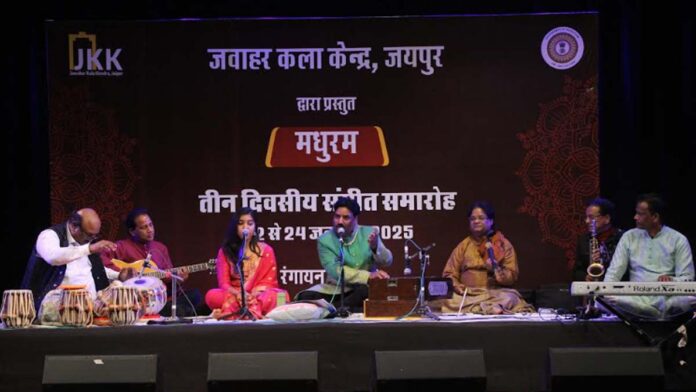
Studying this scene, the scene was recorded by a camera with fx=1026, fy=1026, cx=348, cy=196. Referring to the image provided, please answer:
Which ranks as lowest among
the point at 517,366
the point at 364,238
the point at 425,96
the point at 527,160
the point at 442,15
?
the point at 517,366

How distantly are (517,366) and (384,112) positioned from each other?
114 inches

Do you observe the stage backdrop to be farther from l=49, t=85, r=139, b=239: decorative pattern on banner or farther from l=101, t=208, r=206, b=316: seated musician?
l=101, t=208, r=206, b=316: seated musician

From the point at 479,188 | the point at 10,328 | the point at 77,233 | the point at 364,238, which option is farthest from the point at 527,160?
the point at 10,328

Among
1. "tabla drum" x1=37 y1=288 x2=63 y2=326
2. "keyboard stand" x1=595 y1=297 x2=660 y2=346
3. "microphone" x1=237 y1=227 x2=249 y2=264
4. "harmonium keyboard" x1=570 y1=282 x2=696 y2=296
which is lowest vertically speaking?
"keyboard stand" x1=595 y1=297 x2=660 y2=346

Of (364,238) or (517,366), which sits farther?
(364,238)

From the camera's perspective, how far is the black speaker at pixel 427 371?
19.0ft

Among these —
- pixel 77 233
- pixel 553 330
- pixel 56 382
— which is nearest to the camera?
pixel 56 382

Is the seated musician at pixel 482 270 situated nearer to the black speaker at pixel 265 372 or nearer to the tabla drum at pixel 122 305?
the black speaker at pixel 265 372

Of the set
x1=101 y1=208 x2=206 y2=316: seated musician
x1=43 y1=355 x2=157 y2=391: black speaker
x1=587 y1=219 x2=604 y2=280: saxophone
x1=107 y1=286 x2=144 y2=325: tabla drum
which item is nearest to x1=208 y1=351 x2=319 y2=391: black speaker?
x1=43 y1=355 x2=157 y2=391: black speaker

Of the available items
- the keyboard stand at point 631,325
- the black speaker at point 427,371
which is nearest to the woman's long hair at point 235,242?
the black speaker at point 427,371

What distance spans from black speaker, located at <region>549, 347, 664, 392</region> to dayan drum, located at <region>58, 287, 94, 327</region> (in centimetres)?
293

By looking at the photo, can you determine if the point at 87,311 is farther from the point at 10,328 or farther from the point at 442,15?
the point at 442,15

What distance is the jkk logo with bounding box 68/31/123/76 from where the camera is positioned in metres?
8.58

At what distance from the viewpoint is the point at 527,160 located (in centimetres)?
858
